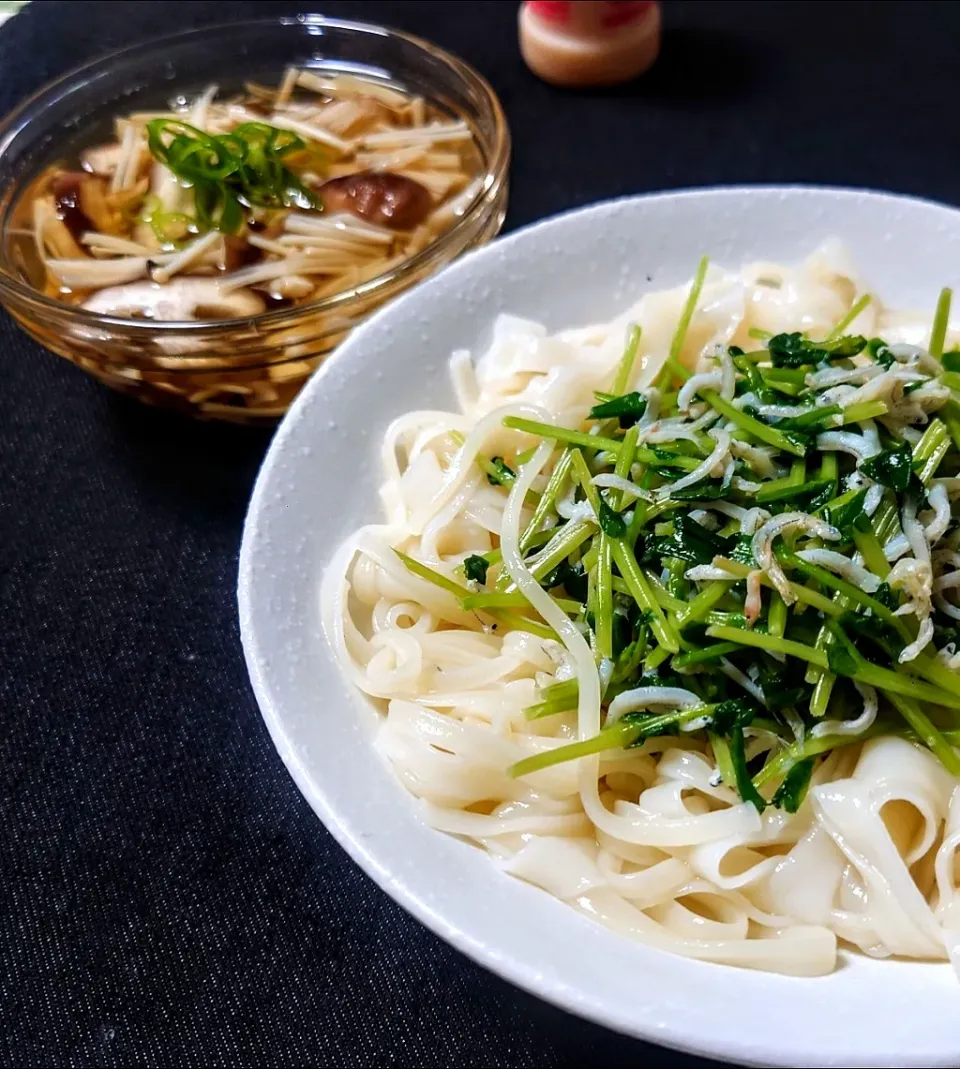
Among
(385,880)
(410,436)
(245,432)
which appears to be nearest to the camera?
(385,880)

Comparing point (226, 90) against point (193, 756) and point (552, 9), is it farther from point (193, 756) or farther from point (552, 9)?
point (193, 756)

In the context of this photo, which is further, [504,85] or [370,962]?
[504,85]

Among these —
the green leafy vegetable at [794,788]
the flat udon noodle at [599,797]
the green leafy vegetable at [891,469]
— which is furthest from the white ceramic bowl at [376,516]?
the green leafy vegetable at [891,469]

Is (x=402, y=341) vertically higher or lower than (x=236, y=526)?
higher

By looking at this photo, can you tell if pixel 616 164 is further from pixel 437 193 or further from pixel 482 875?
pixel 482 875

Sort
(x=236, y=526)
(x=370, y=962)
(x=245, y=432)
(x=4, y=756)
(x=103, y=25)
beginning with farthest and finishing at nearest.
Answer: (x=103, y=25) → (x=245, y=432) → (x=236, y=526) → (x=4, y=756) → (x=370, y=962)

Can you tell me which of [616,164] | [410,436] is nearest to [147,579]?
[410,436]

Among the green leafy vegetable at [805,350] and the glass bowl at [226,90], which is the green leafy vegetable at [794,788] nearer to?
the green leafy vegetable at [805,350]
